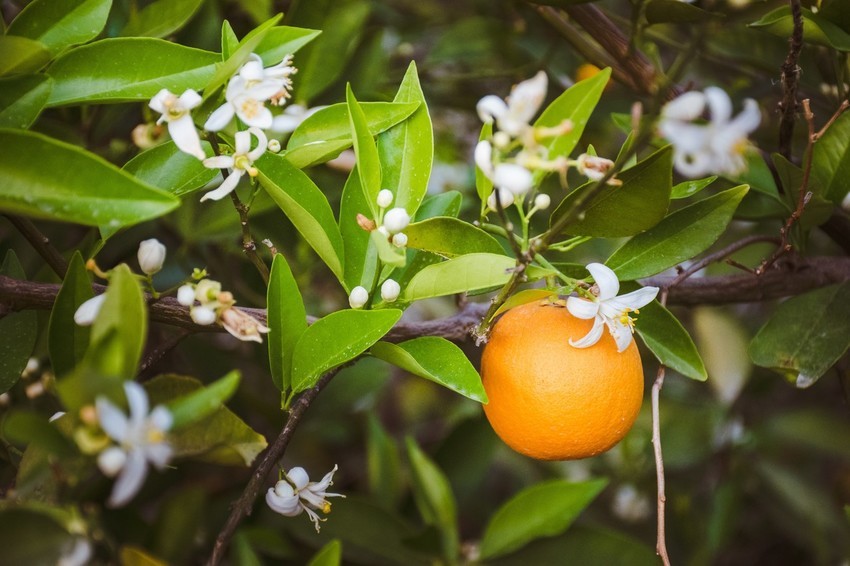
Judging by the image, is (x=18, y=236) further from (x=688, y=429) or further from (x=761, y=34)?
(x=688, y=429)

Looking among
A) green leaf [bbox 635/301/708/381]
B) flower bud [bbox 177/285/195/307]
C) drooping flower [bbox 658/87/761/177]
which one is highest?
drooping flower [bbox 658/87/761/177]

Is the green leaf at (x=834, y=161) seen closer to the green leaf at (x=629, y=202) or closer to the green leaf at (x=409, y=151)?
the green leaf at (x=629, y=202)

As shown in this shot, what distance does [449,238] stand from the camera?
763 mm

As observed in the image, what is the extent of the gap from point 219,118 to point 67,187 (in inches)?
6.2

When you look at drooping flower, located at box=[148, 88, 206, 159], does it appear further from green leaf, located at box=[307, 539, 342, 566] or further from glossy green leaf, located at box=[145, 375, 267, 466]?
green leaf, located at box=[307, 539, 342, 566]

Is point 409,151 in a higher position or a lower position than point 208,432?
higher

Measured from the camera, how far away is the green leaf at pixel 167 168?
0.82 meters

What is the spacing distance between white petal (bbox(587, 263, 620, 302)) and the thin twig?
0.57 metres

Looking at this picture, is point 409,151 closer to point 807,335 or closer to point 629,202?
point 629,202

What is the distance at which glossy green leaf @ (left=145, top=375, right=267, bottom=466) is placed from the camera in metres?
0.75

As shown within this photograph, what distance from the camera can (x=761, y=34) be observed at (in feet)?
4.17

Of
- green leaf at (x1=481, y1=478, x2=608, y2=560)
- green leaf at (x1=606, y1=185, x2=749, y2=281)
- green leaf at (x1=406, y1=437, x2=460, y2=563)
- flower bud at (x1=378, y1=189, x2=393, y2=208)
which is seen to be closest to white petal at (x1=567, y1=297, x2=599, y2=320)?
green leaf at (x1=606, y1=185, x2=749, y2=281)

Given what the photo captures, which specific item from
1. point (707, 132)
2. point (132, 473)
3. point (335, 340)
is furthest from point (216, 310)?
point (707, 132)

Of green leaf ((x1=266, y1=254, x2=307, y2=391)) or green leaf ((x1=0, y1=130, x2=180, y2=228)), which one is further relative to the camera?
green leaf ((x1=266, y1=254, x2=307, y2=391))
